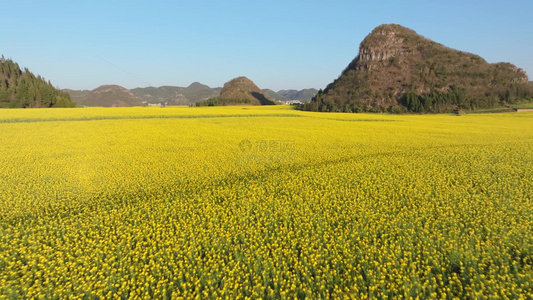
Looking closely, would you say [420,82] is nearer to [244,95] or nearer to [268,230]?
[268,230]

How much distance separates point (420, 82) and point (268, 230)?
10329cm

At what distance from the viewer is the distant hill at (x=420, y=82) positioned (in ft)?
248

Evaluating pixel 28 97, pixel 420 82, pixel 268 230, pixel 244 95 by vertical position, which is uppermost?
pixel 244 95

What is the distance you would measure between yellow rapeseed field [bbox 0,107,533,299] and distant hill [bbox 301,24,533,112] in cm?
7182

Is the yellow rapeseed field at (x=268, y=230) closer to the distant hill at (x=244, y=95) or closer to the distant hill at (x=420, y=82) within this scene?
the distant hill at (x=420, y=82)

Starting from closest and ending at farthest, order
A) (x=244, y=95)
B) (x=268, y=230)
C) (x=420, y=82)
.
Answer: (x=268, y=230) → (x=420, y=82) → (x=244, y=95)

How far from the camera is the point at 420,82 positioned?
91.4 meters

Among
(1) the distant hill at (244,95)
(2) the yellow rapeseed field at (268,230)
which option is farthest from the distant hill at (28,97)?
(2) the yellow rapeseed field at (268,230)

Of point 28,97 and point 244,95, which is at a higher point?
point 244,95

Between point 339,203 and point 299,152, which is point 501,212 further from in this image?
point 299,152

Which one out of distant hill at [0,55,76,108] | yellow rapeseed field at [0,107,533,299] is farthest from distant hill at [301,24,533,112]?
distant hill at [0,55,76,108]

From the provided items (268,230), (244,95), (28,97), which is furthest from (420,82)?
(28,97)

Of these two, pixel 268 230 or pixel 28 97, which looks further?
pixel 28 97

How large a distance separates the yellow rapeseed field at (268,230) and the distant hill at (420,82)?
7182cm
